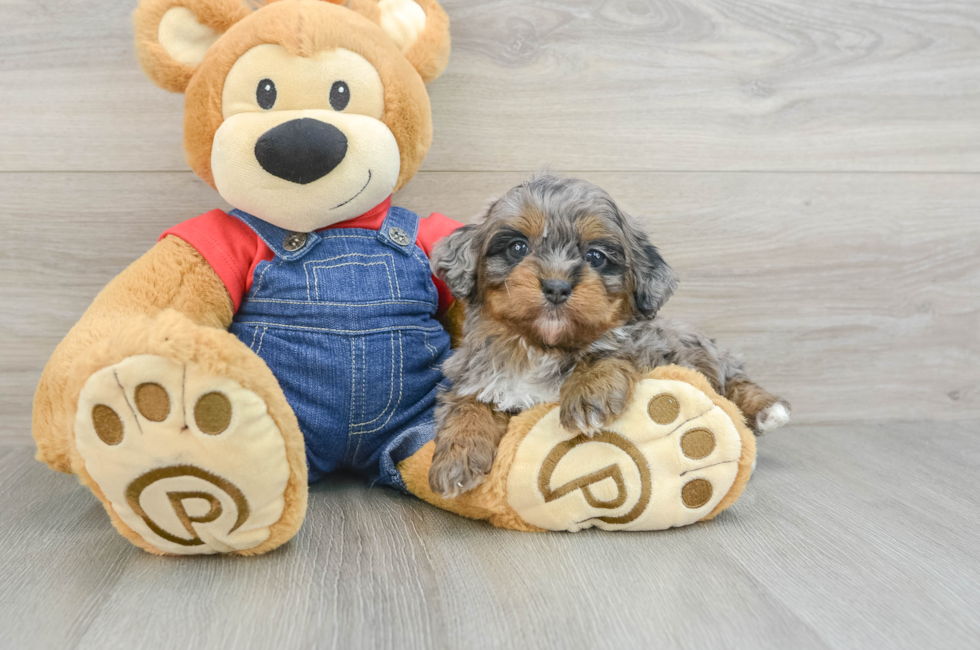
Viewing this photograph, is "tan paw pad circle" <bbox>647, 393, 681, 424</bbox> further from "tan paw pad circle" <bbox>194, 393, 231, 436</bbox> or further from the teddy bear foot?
"tan paw pad circle" <bbox>194, 393, 231, 436</bbox>

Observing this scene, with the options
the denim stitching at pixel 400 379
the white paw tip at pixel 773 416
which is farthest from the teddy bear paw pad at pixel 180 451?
the white paw tip at pixel 773 416

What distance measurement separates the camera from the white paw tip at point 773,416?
1.64 meters

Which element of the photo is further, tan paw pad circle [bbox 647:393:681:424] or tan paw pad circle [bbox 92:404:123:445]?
tan paw pad circle [bbox 647:393:681:424]

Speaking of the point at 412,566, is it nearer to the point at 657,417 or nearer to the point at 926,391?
the point at 657,417

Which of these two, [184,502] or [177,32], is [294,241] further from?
[184,502]

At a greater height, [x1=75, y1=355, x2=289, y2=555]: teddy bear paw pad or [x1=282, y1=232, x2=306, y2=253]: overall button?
[x1=282, y1=232, x2=306, y2=253]: overall button

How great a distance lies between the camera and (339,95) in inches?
58.9

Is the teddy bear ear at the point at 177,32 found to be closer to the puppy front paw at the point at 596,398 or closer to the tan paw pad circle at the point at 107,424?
the tan paw pad circle at the point at 107,424

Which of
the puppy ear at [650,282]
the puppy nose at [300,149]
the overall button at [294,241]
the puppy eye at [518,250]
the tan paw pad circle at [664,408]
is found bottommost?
the tan paw pad circle at [664,408]

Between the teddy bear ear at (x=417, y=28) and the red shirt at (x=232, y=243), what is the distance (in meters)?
0.36

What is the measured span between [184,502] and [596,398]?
2.45 feet

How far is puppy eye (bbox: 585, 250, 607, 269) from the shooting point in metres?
1.41

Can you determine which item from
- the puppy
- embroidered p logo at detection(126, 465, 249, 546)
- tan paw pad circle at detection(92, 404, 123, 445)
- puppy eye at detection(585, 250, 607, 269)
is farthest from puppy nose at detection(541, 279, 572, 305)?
→ tan paw pad circle at detection(92, 404, 123, 445)

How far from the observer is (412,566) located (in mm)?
1290
